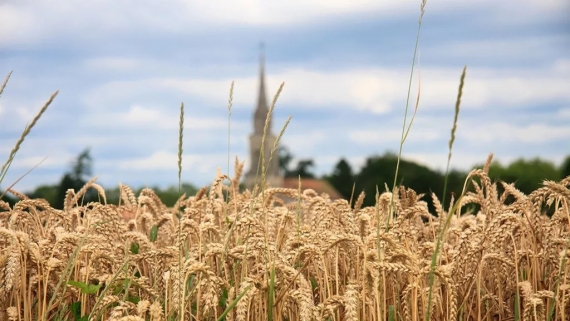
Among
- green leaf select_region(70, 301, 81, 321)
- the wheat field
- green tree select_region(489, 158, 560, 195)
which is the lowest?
green leaf select_region(70, 301, 81, 321)

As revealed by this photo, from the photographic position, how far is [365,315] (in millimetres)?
3562

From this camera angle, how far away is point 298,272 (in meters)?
3.33

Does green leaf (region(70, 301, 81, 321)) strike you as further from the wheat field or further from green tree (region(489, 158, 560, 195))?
green tree (region(489, 158, 560, 195))

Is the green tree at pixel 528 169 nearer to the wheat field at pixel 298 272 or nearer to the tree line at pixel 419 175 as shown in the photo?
the tree line at pixel 419 175

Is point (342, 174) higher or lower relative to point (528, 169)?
lower

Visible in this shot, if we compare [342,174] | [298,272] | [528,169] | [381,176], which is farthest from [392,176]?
[298,272]

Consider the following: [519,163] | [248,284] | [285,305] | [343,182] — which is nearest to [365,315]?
[285,305]

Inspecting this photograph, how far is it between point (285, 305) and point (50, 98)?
1.68 metres

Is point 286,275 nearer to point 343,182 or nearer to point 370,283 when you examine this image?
point 370,283

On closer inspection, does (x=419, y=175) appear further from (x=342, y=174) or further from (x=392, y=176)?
(x=342, y=174)

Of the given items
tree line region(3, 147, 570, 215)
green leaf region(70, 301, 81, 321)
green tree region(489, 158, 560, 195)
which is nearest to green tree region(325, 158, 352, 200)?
tree line region(3, 147, 570, 215)

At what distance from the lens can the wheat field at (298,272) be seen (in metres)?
3.40

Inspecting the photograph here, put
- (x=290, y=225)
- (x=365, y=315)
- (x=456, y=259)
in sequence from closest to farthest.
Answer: (x=365, y=315)
(x=456, y=259)
(x=290, y=225)

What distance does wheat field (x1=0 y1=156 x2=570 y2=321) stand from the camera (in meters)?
3.40
